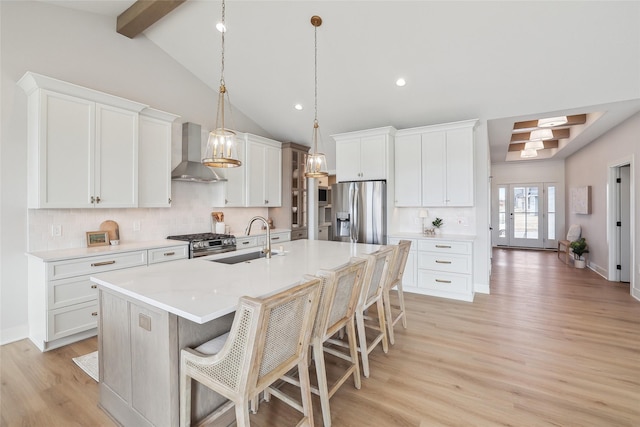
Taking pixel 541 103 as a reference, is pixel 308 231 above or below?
below

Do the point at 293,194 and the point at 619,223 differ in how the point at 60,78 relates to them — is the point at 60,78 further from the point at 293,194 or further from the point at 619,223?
the point at 619,223

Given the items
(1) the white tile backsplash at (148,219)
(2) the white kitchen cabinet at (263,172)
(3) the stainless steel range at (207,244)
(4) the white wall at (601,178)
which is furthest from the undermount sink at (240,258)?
(4) the white wall at (601,178)

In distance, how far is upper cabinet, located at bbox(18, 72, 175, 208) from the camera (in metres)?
2.85

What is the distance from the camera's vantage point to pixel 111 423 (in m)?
1.84

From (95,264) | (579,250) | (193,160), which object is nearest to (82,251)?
(95,264)

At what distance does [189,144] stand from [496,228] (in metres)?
9.12

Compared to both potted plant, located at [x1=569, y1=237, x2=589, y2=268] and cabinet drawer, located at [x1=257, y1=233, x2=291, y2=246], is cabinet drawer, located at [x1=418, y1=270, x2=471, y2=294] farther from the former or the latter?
potted plant, located at [x1=569, y1=237, x2=589, y2=268]

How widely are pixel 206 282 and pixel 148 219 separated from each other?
9.22 feet

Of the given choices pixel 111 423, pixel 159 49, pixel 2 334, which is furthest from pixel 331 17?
pixel 2 334

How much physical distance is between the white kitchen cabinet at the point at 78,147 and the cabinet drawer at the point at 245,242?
156 centimetres

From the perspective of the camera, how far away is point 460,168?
433 centimetres

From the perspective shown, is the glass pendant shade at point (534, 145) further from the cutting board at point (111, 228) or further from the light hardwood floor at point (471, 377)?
the cutting board at point (111, 228)

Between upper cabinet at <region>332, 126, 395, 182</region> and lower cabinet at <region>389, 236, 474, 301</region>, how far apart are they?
1136 millimetres

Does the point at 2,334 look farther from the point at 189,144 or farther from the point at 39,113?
the point at 189,144
